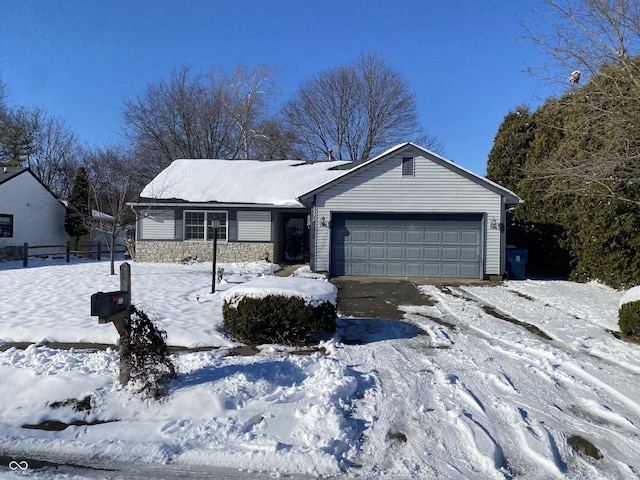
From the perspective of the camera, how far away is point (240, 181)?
18719 millimetres

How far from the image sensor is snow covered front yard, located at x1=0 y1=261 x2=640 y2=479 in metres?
3.15

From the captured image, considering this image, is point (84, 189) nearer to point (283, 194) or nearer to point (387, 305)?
point (283, 194)

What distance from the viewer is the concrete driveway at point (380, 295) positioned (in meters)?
8.43

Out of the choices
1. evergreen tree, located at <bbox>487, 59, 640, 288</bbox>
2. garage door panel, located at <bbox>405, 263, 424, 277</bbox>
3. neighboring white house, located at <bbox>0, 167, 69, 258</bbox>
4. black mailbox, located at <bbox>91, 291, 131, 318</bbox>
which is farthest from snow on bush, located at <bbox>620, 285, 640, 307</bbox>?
neighboring white house, located at <bbox>0, 167, 69, 258</bbox>

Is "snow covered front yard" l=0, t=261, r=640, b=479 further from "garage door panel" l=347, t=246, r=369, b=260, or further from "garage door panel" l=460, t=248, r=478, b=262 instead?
"garage door panel" l=347, t=246, r=369, b=260

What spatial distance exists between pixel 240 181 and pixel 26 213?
12.0 meters

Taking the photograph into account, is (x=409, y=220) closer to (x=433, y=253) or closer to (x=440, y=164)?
(x=433, y=253)

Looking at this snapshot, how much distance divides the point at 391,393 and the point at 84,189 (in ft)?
76.5

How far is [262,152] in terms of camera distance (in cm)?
3253

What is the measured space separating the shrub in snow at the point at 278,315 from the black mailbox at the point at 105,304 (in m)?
2.15

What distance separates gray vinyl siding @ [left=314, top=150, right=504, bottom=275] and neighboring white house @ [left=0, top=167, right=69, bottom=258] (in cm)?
1530

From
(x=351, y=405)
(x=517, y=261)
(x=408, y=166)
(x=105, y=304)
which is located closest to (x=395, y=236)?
(x=408, y=166)

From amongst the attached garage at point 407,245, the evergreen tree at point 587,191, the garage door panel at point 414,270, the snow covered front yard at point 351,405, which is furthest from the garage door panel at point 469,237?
the snow covered front yard at point 351,405

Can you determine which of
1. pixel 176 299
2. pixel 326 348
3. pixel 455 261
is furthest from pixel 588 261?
pixel 176 299
